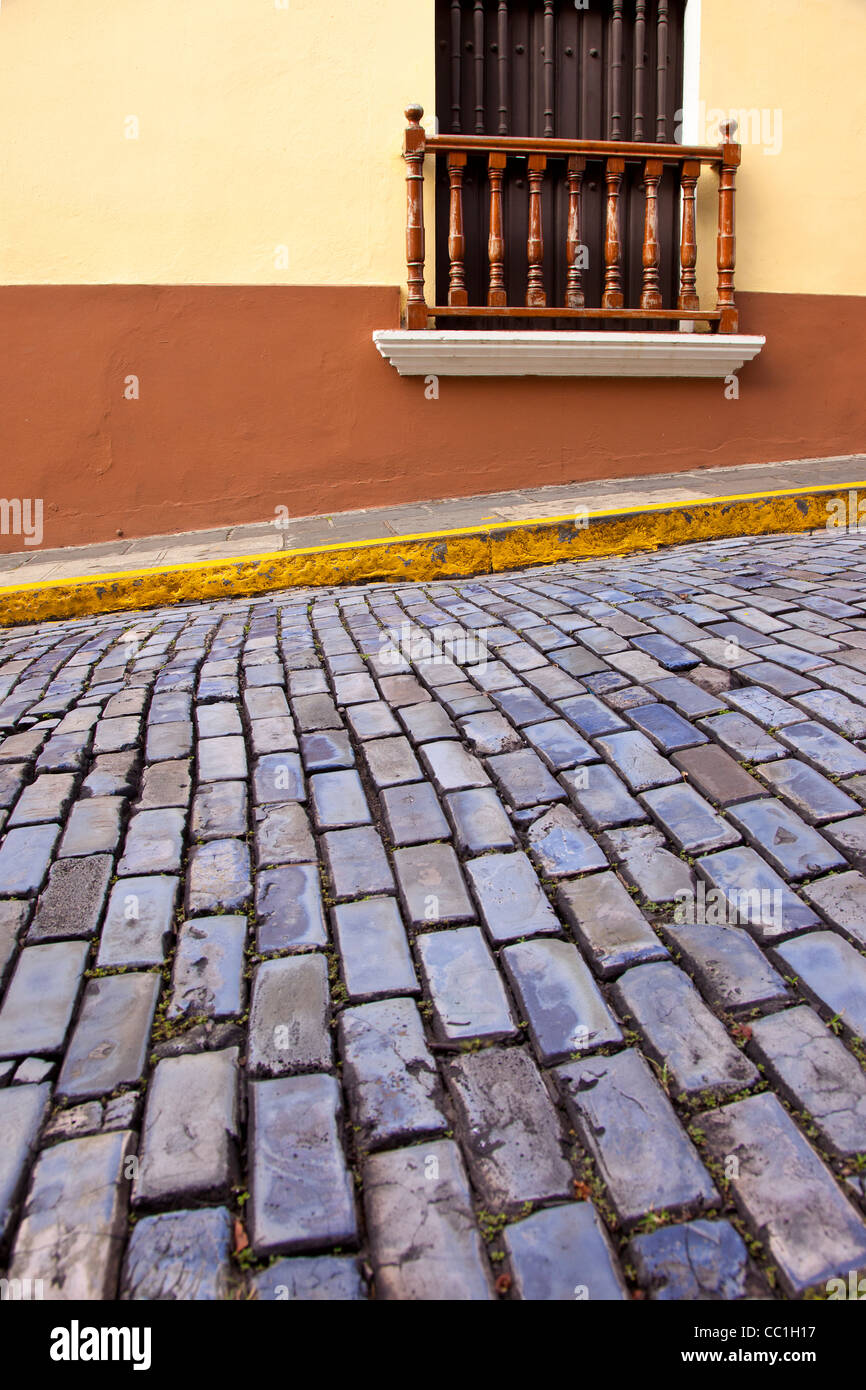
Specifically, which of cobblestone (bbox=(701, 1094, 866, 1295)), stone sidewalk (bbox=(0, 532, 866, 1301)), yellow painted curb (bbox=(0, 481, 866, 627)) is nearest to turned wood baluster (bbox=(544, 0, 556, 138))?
yellow painted curb (bbox=(0, 481, 866, 627))

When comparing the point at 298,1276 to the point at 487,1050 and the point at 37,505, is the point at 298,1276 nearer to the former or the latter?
the point at 487,1050

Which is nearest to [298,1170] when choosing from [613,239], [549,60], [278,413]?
[278,413]

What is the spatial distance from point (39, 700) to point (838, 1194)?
8.84ft

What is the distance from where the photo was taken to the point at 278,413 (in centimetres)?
550

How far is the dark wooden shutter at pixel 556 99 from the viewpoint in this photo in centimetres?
561

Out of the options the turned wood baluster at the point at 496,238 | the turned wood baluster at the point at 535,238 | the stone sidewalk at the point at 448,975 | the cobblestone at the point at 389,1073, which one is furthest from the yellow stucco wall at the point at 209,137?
the cobblestone at the point at 389,1073

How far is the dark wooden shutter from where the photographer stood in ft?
18.4

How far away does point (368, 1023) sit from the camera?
1669mm

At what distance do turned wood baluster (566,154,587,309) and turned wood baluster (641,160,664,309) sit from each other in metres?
0.37

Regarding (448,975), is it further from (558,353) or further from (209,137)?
(209,137)

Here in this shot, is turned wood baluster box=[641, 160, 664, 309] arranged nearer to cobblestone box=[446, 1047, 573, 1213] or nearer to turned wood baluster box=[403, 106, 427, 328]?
turned wood baluster box=[403, 106, 427, 328]

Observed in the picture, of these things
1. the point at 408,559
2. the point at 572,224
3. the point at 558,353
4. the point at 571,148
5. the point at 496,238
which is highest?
the point at 571,148

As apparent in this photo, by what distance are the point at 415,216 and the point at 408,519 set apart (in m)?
1.69

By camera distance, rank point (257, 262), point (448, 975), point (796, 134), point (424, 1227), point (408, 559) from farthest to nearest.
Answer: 1. point (796, 134)
2. point (257, 262)
3. point (408, 559)
4. point (448, 975)
5. point (424, 1227)
